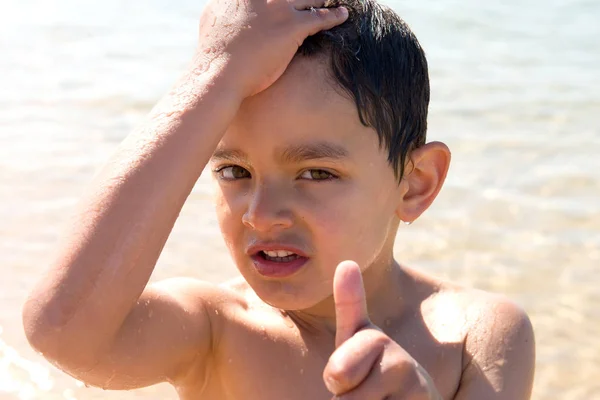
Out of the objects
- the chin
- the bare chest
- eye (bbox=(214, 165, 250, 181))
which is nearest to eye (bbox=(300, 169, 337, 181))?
eye (bbox=(214, 165, 250, 181))

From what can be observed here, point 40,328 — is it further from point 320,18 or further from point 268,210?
point 320,18

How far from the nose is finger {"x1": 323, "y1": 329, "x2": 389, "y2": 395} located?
0.55m

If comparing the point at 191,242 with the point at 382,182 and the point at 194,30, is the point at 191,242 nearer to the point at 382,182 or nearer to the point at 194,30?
the point at 382,182

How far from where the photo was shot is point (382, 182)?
273cm

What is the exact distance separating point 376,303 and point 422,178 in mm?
406

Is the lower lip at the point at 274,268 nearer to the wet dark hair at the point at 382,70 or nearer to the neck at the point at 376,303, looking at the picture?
the neck at the point at 376,303

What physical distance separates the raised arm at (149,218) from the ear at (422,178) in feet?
1.70

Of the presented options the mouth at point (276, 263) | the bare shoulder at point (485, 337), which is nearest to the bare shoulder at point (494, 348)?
the bare shoulder at point (485, 337)

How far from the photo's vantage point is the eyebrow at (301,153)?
249cm

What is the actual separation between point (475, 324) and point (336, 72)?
0.88 metres

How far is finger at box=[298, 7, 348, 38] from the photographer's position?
2.57 metres

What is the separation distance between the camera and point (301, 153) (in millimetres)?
2492

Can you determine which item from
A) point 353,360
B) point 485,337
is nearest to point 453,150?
point 485,337

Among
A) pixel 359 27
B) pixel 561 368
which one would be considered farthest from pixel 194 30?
pixel 359 27
